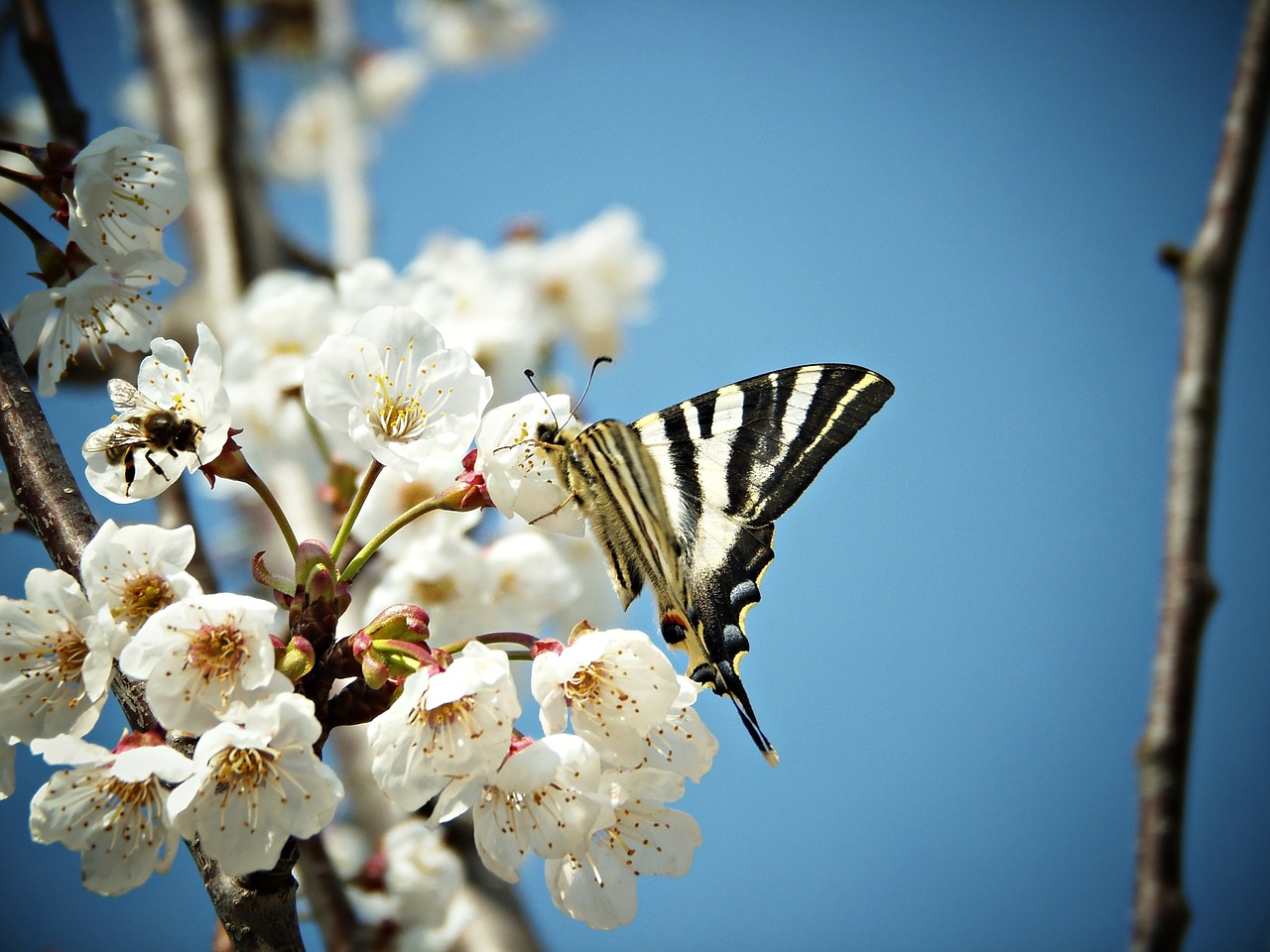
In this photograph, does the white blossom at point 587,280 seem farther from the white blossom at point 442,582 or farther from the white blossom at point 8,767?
the white blossom at point 8,767

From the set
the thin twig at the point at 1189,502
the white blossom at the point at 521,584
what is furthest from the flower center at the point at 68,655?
the thin twig at the point at 1189,502

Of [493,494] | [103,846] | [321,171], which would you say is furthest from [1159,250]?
[321,171]

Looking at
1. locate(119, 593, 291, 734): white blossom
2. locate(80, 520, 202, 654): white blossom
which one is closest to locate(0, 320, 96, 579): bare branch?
locate(80, 520, 202, 654): white blossom

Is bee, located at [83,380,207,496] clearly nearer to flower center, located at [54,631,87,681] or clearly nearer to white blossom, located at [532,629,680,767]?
flower center, located at [54,631,87,681]

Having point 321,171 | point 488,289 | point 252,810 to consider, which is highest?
point 321,171

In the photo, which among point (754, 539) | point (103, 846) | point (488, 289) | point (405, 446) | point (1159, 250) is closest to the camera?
point (103, 846)

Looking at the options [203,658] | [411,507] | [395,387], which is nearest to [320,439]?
[411,507]

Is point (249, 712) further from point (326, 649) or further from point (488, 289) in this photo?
point (488, 289)
